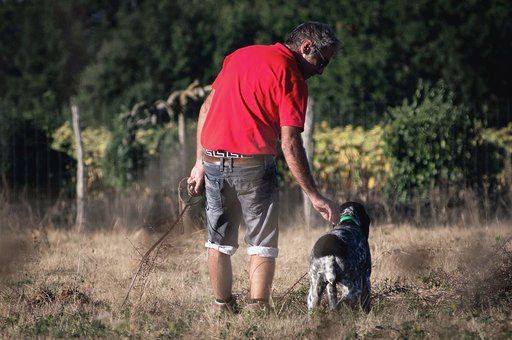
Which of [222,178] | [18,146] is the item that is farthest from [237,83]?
[18,146]

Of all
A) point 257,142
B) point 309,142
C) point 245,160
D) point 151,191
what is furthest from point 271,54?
point 151,191

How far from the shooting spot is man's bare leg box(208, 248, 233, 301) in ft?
19.8

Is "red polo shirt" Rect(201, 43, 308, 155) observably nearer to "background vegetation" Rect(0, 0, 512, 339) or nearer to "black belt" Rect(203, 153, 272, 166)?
"black belt" Rect(203, 153, 272, 166)

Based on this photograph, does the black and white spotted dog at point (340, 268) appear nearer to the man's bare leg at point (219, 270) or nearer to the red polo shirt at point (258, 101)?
the man's bare leg at point (219, 270)

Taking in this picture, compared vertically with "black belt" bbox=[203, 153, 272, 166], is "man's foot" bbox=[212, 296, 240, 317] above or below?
below

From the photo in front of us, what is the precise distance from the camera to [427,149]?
1185 cm

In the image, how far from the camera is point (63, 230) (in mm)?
11055

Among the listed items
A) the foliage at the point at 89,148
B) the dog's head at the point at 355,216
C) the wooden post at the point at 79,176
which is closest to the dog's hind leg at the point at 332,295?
the dog's head at the point at 355,216

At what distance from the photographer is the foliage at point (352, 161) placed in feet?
40.0

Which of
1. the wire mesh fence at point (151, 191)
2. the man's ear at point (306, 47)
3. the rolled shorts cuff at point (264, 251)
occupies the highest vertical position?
the man's ear at point (306, 47)

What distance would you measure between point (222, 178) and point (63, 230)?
18.5ft

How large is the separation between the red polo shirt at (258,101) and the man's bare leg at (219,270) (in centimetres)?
74

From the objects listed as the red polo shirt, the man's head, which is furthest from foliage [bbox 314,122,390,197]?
the red polo shirt

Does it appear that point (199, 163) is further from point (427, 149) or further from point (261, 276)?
point (427, 149)
